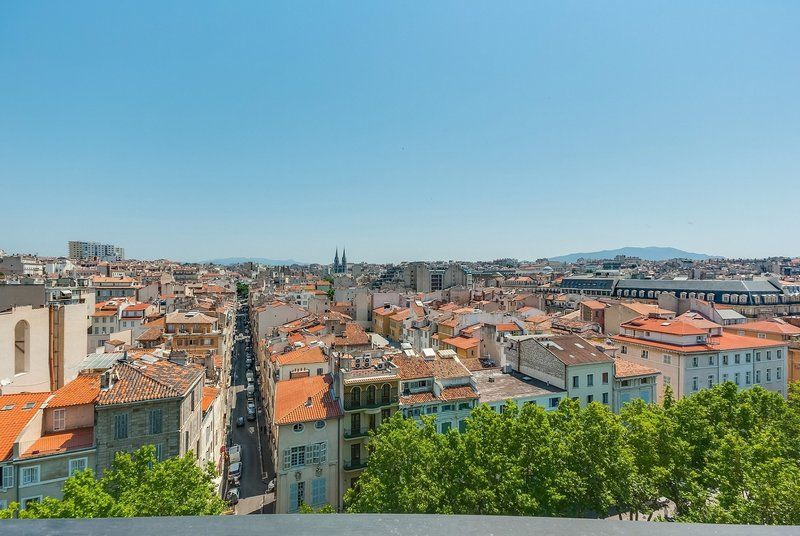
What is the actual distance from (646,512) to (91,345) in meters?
45.0

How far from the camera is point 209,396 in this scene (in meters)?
24.2

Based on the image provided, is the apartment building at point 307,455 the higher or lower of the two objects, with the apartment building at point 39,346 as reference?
lower

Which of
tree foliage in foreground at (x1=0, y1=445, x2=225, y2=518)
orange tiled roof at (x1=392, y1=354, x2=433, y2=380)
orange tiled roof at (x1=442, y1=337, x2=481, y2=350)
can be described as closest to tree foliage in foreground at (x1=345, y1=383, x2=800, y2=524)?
tree foliage in foreground at (x1=0, y1=445, x2=225, y2=518)

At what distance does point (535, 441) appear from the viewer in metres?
15.6

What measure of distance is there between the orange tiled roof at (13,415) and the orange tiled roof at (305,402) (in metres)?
9.93

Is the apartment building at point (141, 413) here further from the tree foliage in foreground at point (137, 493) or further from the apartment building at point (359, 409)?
the apartment building at point (359, 409)

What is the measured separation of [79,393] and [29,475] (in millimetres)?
3506

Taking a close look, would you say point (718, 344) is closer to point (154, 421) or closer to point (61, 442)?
point (154, 421)

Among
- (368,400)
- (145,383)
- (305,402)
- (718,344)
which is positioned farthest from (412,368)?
(718,344)

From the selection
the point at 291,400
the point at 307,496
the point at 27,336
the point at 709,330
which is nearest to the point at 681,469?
the point at 307,496

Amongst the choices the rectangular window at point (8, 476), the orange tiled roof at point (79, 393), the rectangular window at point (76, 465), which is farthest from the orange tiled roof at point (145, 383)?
the rectangular window at point (8, 476)

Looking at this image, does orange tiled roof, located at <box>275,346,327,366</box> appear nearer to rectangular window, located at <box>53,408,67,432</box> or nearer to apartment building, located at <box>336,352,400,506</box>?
apartment building, located at <box>336,352,400,506</box>

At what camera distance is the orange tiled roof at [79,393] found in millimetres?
17516

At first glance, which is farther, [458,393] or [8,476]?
[458,393]
